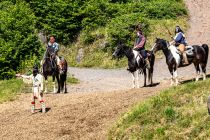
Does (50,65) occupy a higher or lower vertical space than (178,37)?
lower

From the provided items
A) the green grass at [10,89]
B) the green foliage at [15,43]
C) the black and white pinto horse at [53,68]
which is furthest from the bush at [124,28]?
the black and white pinto horse at [53,68]

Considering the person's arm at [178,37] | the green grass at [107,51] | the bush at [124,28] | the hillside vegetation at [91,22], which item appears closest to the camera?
the person's arm at [178,37]

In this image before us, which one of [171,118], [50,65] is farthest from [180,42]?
[171,118]

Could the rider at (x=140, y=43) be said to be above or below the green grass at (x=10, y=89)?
above

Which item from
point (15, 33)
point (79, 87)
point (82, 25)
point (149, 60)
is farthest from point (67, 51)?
point (149, 60)

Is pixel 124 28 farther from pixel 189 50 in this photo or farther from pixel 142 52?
pixel 189 50

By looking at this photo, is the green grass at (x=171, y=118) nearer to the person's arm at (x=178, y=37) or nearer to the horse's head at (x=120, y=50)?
the person's arm at (x=178, y=37)

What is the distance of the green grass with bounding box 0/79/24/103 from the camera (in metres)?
29.0

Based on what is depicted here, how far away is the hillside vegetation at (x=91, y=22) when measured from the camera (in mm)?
40531

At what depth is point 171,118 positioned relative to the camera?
647 inches

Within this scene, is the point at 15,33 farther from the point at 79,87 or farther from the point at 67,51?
the point at 67,51

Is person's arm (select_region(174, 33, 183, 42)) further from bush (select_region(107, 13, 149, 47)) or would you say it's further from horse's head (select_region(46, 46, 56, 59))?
bush (select_region(107, 13, 149, 47))

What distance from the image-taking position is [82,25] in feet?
166

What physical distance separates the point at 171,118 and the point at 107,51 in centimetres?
2967
